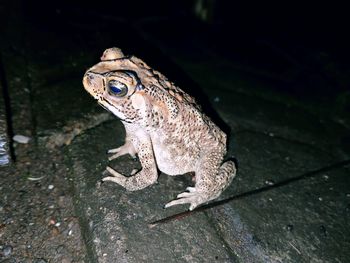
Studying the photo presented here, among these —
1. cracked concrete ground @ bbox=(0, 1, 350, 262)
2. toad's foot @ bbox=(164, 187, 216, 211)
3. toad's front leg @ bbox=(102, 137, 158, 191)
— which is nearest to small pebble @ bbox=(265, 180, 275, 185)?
cracked concrete ground @ bbox=(0, 1, 350, 262)

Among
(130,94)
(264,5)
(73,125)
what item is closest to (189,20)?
(264,5)

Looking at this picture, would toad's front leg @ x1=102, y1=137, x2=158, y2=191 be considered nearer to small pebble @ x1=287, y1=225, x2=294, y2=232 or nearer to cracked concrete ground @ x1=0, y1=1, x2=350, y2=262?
cracked concrete ground @ x1=0, y1=1, x2=350, y2=262

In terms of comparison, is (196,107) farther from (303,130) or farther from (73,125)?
(303,130)

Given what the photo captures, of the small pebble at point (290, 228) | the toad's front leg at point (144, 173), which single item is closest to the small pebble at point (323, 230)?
the small pebble at point (290, 228)

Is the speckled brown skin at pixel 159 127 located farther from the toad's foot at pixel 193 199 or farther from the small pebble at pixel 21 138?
the small pebble at pixel 21 138

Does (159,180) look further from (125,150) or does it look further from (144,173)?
(125,150)

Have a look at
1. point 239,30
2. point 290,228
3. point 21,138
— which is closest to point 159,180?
point 290,228

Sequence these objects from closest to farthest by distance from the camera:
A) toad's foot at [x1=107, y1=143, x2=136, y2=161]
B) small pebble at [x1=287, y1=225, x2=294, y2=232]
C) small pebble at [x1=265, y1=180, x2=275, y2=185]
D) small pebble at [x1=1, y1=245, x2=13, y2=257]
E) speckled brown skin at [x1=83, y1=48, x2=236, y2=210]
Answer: small pebble at [x1=1, y1=245, x2=13, y2=257]
speckled brown skin at [x1=83, y1=48, x2=236, y2=210]
small pebble at [x1=287, y1=225, x2=294, y2=232]
toad's foot at [x1=107, y1=143, x2=136, y2=161]
small pebble at [x1=265, y1=180, x2=275, y2=185]
